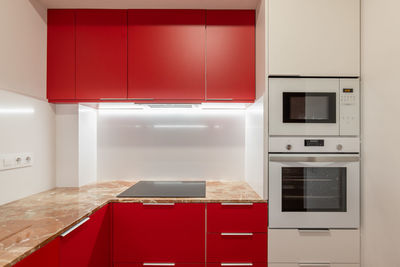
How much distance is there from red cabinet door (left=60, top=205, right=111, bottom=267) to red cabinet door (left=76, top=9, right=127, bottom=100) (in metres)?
0.95

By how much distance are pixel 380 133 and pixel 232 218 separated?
109cm

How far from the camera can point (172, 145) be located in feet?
7.52

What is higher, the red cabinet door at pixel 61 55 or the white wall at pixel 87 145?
the red cabinet door at pixel 61 55

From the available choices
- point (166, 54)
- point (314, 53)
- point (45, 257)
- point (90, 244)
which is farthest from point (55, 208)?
point (314, 53)

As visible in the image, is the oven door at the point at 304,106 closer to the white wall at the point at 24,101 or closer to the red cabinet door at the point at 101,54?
the red cabinet door at the point at 101,54

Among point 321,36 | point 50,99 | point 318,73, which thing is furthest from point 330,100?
point 50,99

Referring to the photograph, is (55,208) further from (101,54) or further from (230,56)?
(230,56)

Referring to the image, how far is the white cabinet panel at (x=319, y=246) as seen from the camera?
62.0 inches

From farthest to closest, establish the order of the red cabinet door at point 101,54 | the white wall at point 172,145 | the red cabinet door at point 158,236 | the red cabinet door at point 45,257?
the white wall at point 172,145, the red cabinet door at point 101,54, the red cabinet door at point 158,236, the red cabinet door at point 45,257

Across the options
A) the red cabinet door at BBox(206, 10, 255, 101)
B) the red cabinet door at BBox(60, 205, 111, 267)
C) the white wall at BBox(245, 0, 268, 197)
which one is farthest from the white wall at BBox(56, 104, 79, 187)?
the white wall at BBox(245, 0, 268, 197)

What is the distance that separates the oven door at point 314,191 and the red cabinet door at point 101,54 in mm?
1402

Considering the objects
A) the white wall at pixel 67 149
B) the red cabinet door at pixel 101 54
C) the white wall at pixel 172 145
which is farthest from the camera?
the white wall at pixel 172 145

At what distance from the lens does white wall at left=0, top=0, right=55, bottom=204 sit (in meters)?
1.52

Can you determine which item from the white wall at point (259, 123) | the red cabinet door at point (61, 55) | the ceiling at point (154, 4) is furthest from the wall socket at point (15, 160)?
the white wall at point (259, 123)
